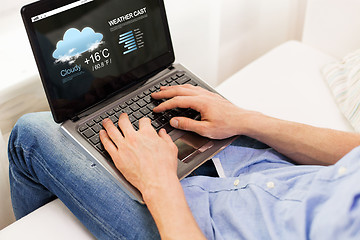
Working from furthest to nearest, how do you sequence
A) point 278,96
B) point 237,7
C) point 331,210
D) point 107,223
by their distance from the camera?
1. point 237,7
2. point 278,96
3. point 107,223
4. point 331,210

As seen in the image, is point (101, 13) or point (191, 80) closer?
point (101, 13)

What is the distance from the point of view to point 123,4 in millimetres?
923

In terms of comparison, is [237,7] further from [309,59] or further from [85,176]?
[85,176]

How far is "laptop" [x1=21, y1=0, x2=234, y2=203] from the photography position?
2.66ft

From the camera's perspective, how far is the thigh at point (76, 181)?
0.79m

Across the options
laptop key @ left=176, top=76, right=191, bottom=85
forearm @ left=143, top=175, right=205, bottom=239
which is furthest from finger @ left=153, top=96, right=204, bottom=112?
forearm @ left=143, top=175, right=205, bottom=239

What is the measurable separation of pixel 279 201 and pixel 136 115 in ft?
1.19

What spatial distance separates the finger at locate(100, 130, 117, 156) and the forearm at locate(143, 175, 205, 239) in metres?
0.12

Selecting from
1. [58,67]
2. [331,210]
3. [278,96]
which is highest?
[58,67]

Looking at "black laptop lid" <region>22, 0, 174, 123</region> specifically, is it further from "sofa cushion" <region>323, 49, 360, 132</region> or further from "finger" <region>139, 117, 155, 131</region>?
"sofa cushion" <region>323, 49, 360, 132</region>

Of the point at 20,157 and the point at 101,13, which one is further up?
the point at 101,13

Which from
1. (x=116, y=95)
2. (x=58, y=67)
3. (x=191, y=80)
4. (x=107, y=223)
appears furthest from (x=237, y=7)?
(x=107, y=223)

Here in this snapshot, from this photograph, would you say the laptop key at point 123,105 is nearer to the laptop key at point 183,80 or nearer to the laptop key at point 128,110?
the laptop key at point 128,110

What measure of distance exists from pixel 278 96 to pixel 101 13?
615 mm
